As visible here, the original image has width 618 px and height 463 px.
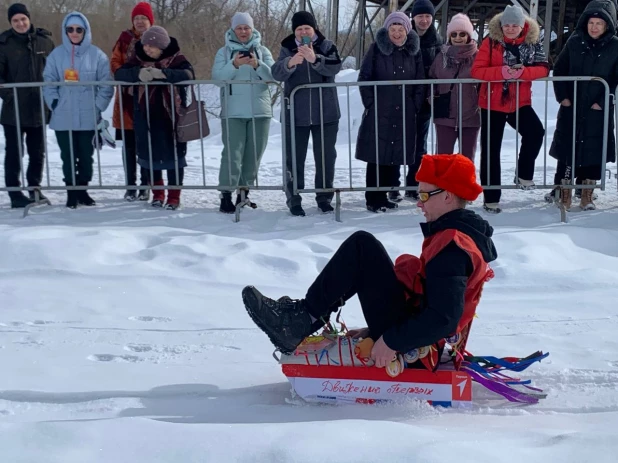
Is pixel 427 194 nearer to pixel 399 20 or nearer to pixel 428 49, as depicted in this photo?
pixel 399 20

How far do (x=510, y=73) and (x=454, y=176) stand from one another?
3959mm

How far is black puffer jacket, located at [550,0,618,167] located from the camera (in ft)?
23.2

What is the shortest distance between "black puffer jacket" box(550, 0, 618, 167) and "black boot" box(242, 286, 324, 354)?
456 centimetres

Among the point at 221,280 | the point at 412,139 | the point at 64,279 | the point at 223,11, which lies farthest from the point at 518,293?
the point at 223,11

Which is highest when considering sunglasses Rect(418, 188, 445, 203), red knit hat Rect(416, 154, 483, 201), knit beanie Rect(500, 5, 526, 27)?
→ knit beanie Rect(500, 5, 526, 27)

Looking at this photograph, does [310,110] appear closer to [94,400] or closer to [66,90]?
[66,90]

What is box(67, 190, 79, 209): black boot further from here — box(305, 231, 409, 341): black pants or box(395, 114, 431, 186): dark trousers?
box(305, 231, 409, 341): black pants

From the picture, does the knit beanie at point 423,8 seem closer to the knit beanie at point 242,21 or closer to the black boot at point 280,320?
the knit beanie at point 242,21

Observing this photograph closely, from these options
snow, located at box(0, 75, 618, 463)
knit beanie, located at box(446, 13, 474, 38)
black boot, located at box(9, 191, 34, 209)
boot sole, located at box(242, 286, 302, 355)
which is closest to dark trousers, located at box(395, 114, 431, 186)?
snow, located at box(0, 75, 618, 463)

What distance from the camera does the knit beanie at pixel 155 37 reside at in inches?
285

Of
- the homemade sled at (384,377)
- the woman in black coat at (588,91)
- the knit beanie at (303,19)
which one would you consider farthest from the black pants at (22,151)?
the homemade sled at (384,377)

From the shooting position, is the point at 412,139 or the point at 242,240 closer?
the point at 242,240

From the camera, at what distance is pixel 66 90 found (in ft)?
24.5

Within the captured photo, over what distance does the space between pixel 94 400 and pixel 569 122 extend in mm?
5279
